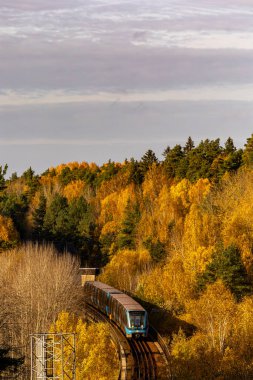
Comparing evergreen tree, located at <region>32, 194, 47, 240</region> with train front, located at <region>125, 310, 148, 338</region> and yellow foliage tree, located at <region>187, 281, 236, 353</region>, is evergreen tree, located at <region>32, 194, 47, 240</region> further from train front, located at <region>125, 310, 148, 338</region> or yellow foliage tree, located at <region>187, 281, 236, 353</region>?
train front, located at <region>125, 310, 148, 338</region>

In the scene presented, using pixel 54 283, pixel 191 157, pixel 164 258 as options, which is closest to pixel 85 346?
pixel 54 283

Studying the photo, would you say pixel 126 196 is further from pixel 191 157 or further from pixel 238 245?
pixel 238 245

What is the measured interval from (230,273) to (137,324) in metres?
13.7

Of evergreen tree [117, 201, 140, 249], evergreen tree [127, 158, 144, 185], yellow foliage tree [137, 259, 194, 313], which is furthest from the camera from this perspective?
evergreen tree [127, 158, 144, 185]

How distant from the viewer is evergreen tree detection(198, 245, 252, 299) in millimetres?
76812

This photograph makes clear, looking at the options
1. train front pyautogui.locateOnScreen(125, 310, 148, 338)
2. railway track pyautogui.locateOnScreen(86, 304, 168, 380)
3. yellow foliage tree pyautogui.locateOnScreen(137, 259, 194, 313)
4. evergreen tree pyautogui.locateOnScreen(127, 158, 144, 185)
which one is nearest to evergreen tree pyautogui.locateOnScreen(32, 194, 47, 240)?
evergreen tree pyautogui.locateOnScreen(127, 158, 144, 185)

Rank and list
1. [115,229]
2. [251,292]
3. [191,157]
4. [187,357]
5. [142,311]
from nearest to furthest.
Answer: [187,357] < [142,311] < [251,292] < [115,229] < [191,157]

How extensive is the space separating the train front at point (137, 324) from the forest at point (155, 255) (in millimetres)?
2179

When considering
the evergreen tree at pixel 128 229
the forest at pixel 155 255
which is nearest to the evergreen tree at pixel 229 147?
the forest at pixel 155 255

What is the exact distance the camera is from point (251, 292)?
7888 cm

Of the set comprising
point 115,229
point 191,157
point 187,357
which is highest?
point 191,157

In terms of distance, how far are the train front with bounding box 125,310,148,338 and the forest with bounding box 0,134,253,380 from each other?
2179 millimetres

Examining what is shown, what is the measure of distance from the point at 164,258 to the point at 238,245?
54.7ft

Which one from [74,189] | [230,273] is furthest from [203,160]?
[230,273]
